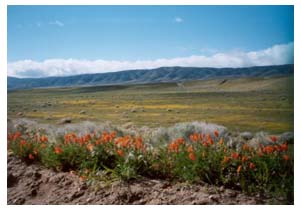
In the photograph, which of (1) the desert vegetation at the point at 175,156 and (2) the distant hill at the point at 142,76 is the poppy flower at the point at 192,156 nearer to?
(1) the desert vegetation at the point at 175,156

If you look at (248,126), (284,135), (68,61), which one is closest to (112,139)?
(68,61)

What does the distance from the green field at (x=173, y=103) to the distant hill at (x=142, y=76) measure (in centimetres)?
8

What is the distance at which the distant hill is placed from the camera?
4700 millimetres

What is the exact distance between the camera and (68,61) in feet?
15.6

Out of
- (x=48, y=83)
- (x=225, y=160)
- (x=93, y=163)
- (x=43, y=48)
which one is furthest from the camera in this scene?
(x=48, y=83)

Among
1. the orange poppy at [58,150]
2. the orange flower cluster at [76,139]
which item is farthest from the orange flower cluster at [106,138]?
the orange poppy at [58,150]

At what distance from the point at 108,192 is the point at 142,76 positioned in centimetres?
168

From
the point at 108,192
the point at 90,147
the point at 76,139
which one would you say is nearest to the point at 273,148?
the point at 108,192

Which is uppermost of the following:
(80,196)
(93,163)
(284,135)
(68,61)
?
(68,61)

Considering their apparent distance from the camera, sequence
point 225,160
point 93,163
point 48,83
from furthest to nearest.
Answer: point 48,83, point 93,163, point 225,160

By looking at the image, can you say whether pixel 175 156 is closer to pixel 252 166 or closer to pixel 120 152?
pixel 120 152

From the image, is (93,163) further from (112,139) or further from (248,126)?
(248,126)

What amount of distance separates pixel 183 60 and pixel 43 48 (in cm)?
176

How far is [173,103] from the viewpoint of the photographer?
4.69m
